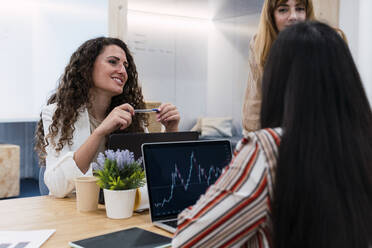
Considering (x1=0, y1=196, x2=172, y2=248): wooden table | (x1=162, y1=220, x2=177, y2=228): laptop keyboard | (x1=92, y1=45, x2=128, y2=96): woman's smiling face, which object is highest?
(x1=92, y1=45, x2=128, y2=96): woman's smiling face

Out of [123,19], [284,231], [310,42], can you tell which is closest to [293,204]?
[284,231]

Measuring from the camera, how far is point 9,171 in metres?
4.08

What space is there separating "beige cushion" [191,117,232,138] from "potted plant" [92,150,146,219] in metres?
2.65

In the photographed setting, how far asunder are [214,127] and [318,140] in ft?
10.8

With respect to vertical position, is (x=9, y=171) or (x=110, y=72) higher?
(x=110, y=72)

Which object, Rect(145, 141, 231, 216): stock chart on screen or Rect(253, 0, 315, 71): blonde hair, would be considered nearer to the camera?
Rect(145, 141, 231, 216): stock chart on screen

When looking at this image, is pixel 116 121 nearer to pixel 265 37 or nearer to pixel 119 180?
pixel 119 180

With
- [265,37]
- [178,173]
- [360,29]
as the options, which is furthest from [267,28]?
[360,29]

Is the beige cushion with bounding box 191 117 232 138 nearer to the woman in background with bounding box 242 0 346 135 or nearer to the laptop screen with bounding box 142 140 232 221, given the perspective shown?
the woman in background with bounding box 242 0 346 135

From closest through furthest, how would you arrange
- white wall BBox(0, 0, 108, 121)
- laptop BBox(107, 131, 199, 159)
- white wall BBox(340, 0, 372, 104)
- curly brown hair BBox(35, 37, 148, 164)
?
laptop BBox(107, 131, 199, 159) < curly brown hair BBox(35, 37, 148, 164) < white wall BBox(340, 0, 372, 104) < white wall BBox(0, 0, 108, 121)

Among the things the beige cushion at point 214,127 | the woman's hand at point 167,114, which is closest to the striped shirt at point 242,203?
the woman's hand at point 167,114

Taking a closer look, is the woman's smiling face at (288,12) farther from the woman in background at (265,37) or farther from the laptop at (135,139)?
the laptop at (135,139)

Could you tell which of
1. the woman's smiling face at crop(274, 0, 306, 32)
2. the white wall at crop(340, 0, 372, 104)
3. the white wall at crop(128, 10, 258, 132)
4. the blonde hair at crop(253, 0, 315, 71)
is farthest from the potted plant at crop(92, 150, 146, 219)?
the white wall at crop(340, 0, 372, 104)

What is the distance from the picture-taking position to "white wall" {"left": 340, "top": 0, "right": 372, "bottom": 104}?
3.78 m
